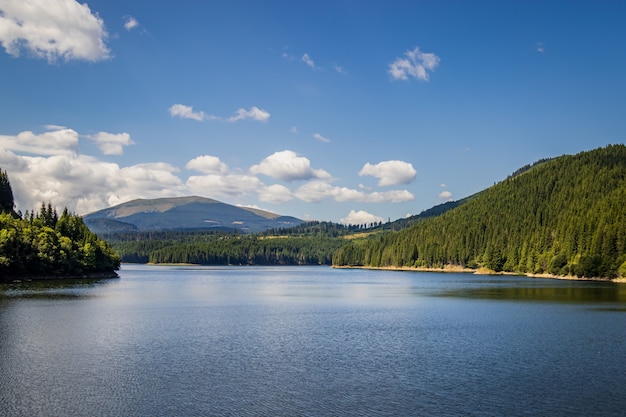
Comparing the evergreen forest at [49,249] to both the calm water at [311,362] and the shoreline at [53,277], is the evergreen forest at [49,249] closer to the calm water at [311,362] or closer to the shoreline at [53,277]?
the shoreline at [53,277]

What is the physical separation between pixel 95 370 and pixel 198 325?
22403mm

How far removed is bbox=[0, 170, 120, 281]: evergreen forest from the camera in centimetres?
12456

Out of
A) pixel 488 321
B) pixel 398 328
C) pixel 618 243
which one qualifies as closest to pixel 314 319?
pixel 398 328

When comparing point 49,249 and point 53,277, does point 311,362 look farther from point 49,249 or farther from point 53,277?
point 53,277

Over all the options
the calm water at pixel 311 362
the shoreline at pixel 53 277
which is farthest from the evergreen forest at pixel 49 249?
the calm water at pixel 311 362

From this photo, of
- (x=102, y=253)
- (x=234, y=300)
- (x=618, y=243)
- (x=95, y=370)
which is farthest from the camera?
(x=102, y=253)

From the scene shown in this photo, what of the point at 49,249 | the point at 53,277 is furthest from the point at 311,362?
the point at 53,277

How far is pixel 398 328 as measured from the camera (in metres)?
57.8

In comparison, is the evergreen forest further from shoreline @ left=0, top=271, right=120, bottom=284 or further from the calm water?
the calm water

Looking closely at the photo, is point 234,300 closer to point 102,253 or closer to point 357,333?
point 357,333

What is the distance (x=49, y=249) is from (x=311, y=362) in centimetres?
11415

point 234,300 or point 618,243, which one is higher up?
point 618,243

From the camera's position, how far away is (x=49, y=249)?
5344 inches

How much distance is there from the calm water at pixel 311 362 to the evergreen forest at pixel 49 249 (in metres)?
57.8
